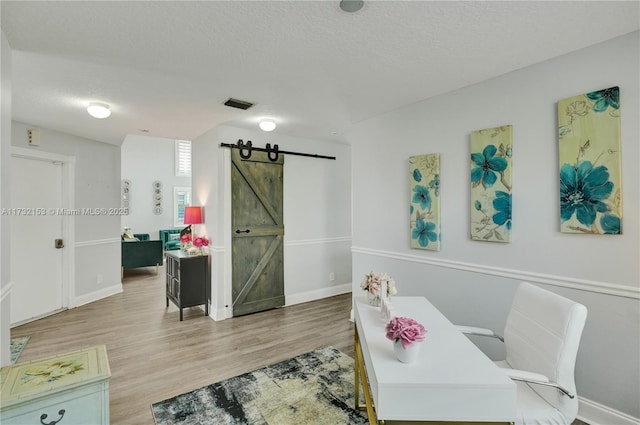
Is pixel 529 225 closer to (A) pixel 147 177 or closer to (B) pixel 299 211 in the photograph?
(B) pixel 299 211

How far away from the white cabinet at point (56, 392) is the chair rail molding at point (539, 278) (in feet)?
8.49

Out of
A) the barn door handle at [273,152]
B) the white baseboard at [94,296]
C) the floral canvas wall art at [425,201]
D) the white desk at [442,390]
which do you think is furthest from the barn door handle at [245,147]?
the white desk at [442,390]

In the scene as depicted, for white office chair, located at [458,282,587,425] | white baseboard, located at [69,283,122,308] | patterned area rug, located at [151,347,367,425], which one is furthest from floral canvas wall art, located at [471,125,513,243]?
white baseboard, located at [69,283,122,308]

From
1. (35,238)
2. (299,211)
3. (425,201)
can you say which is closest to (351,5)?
(425,201)

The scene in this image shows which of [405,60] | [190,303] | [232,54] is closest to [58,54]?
[232,54]

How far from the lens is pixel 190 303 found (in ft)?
12.8

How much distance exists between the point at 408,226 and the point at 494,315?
1.10 metres

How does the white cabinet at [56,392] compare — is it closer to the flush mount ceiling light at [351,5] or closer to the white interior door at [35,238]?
the flush mount ceiling light at [351,5]

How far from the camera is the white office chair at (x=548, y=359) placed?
4.37 ft

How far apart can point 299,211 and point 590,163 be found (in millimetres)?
3393

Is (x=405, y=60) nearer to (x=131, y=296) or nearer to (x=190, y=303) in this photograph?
(x=190, y=303)

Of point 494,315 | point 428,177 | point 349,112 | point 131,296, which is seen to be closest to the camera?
point 494,315

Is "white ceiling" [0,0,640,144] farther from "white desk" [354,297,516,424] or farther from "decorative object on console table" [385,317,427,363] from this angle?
"white desk" [354,297,516,424]

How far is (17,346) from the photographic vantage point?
306 cm
